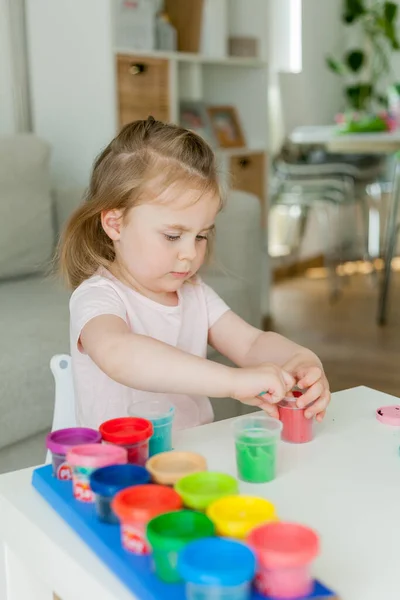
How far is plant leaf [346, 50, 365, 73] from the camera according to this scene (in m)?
4.79

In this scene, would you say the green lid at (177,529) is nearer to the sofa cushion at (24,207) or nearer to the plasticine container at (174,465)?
the plasticine container at (174,465)

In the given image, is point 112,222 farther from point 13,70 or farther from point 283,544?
point 13,70

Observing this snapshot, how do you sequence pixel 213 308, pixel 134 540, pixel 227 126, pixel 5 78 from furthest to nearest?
1. pixel 227 126
2. pixel 5 78
3. pixel 213 308
4. pixel 134 540

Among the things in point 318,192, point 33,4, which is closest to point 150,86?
point 33,4

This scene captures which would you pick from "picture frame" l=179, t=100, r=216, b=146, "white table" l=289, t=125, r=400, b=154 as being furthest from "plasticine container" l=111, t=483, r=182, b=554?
"white table" l=289, t=125, r=400, b=154

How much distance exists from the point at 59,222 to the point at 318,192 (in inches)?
75.7

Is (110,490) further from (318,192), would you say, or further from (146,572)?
(318,192)

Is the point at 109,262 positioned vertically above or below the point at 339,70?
below

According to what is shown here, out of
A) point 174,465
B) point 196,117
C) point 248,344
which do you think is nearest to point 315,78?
point 196,117

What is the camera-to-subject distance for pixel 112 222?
1244 mm

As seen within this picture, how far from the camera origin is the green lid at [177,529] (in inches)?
25.5

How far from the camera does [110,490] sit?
29.8 inches

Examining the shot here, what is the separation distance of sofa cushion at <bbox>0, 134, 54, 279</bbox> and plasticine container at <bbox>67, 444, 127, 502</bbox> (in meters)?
1.37

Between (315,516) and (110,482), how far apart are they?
0.71ft
